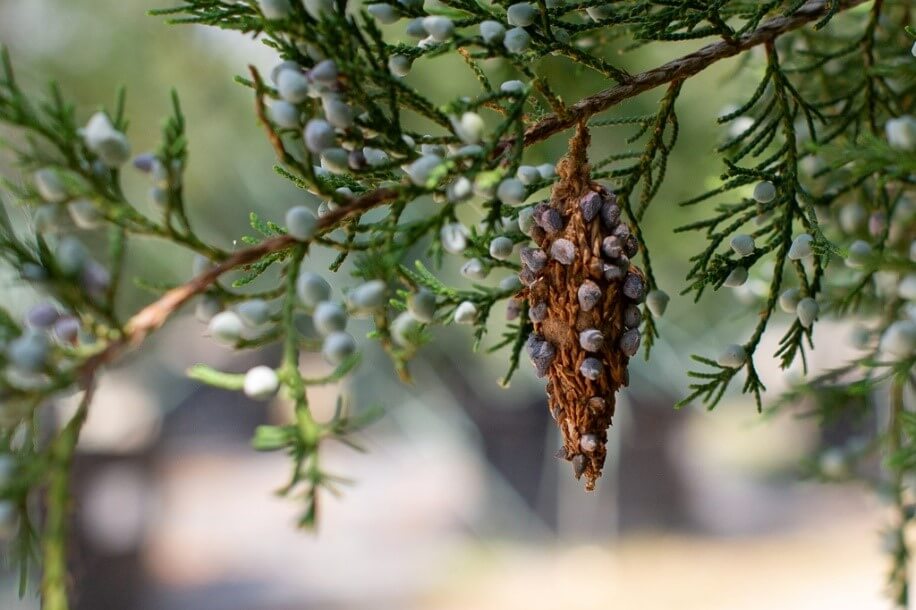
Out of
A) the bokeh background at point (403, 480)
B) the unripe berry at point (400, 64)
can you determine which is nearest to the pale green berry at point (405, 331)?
the unripe berry at point (400, 64)

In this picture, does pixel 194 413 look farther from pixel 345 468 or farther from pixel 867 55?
pixel 867 55

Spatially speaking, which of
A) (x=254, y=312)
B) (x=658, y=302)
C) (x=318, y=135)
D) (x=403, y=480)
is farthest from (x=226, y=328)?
(x=403, y=480)

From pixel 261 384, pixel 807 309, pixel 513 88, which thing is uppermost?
pixel 513 88

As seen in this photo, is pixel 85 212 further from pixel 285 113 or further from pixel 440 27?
pixel 440 27

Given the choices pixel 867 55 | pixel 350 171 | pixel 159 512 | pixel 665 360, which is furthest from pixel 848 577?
pixel 350 171

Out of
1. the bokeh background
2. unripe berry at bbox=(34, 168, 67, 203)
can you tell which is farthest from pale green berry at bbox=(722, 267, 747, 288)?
the bokeh background

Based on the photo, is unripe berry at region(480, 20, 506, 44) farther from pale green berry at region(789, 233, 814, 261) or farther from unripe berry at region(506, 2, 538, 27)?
pale green berry at region(789, 233, 814, 261)

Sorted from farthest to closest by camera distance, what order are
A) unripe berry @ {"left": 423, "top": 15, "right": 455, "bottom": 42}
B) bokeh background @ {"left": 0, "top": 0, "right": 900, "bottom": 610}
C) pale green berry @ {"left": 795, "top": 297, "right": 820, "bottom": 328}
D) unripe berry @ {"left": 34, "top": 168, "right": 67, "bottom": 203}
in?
bokeh background @ {"left": 0, "top": 0, "right": 900, "bottom": 610} < pale green berry @ {"left": 795, "top": 297, "right": 820, "bottom": 328} < unripe berry @ {"left": 423, "top": 15, "right": 455, "bottom": 42} < unripe berry @ {"left": 34, "top": 168, "right": 67, "bottom": 203}
